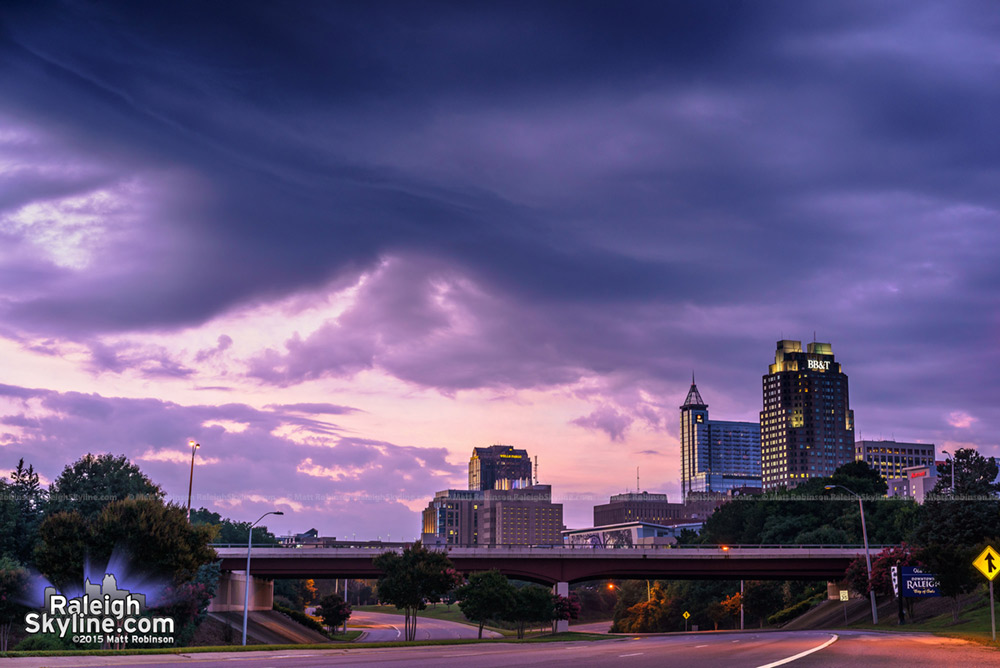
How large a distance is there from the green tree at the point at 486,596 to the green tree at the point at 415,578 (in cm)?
1454

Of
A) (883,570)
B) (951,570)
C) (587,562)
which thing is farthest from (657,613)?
(951,570)

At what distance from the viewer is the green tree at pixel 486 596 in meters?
86.8

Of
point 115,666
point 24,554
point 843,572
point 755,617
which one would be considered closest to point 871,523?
point 755,617

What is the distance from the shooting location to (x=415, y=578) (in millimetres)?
71438

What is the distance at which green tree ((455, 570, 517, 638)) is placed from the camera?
86750 mm

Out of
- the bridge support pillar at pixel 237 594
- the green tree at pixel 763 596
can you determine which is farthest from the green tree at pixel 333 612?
the green tree at pixel 763 596

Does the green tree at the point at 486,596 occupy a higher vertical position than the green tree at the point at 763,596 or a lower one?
higher

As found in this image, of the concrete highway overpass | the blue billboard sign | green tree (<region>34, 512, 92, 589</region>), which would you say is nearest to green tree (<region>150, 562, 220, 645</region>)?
green tree (<region>34, 512, 92, 589</region>)

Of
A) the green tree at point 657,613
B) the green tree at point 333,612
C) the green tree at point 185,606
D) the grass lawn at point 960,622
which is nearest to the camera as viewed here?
the grass lawn at point 960,622

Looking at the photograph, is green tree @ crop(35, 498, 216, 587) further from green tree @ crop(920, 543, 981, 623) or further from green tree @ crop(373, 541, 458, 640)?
green tree @ crop(920, 543, 981, 623)

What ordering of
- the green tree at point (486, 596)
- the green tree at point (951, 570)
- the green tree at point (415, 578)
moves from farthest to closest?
the green tree at point (486, 596) → the green tree at point (415, 578) → the green tree at point (951, 570)

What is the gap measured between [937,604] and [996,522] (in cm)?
1753

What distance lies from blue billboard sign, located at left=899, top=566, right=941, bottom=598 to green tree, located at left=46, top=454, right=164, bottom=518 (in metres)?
60.5

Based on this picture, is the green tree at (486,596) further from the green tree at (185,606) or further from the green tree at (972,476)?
the green tree at (972,476)
